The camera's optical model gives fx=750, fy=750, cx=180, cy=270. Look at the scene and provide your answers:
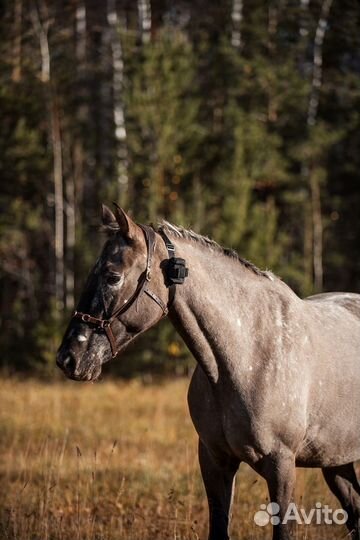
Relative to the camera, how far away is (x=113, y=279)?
4004 millimetres

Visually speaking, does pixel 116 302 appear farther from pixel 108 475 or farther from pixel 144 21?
pixel 144 21

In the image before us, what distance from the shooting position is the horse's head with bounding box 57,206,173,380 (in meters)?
3.96

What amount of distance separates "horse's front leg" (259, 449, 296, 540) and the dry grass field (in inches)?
35.7

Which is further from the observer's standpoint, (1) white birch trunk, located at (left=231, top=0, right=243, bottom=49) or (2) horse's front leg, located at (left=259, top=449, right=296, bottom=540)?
(1) white birch trunk, located at (left=231, top=0, right=243, bottom=49)

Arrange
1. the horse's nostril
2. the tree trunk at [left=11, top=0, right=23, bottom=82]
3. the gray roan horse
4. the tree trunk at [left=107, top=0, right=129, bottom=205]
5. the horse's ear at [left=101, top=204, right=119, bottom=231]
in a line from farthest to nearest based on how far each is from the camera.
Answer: the tree trunk at [left=11, top=0, right=23, bottom=82], the tree trunk at [left=107, top=0, right=129, bottom=205], the horse's ear at [left=101, top=204, right=119, bottom=231], the gray roan horse, the horse's nostril

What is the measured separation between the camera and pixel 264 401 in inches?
163

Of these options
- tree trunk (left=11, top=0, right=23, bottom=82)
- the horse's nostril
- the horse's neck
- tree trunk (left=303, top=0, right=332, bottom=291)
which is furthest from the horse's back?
tree trunk (left=11, top=0, right=23, bottom=82)

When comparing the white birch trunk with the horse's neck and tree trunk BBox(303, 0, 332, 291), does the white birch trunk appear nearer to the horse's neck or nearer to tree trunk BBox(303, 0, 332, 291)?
tree trunk BBox(303, 0, 332, 291)

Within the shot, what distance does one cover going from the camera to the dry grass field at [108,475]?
562 cm

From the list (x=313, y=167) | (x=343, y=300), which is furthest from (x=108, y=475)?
(x=313, y=167)

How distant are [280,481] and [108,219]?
68.3 inches

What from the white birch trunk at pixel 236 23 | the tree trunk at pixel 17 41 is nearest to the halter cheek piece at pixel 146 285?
the tree trunk at pixel 17 41

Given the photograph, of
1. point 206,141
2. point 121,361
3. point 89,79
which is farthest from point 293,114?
point 121,361
